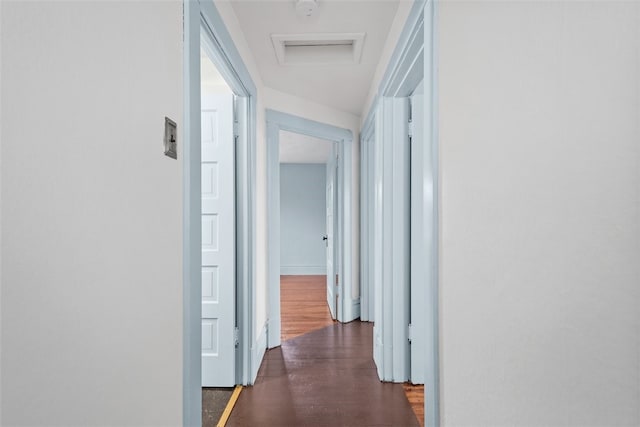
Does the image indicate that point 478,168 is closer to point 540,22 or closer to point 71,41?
point 540,22

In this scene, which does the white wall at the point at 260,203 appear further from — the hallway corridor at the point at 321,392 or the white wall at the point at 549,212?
the white wall at the point at 549,212

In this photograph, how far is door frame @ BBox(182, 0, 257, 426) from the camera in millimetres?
1265

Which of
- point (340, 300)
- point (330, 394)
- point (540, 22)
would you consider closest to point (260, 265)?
point (330, 394)

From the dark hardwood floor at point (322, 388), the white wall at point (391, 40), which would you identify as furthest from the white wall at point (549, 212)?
the dark hardwood floor at point (322, 388)

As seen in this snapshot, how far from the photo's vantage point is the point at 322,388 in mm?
2463

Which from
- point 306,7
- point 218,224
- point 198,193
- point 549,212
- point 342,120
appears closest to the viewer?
point 549,212

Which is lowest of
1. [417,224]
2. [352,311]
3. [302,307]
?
[302,307]

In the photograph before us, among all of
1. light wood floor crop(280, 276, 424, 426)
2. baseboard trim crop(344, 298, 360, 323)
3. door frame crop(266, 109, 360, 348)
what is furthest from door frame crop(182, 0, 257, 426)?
baseboard trim crop(344, 298, 360, 323)

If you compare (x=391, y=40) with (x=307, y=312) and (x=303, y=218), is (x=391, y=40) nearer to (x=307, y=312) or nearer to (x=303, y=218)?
(x=307, y=312)

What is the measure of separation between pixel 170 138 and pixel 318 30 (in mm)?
1531

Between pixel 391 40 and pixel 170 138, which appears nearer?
pixel 170 138

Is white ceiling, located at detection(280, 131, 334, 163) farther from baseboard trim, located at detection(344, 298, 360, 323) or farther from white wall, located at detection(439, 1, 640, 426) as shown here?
white wall, located at detection(439, 1, 640, 426)

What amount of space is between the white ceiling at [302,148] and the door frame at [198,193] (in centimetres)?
250

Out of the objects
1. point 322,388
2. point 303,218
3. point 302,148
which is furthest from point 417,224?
point 303,218
